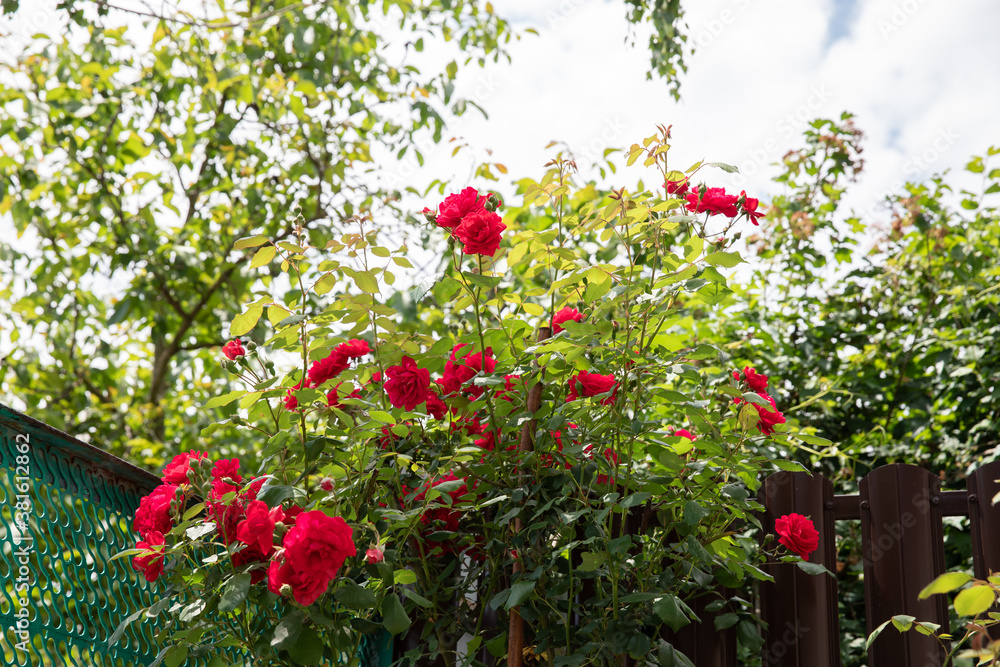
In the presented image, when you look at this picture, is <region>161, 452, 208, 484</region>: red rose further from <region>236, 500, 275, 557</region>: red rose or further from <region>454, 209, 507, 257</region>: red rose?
<region>454, 209, 507, 257</region>: red rose

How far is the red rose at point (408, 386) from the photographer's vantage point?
1.35 meters

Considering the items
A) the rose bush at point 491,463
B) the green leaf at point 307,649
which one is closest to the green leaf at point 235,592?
the rose bush at point 491,463

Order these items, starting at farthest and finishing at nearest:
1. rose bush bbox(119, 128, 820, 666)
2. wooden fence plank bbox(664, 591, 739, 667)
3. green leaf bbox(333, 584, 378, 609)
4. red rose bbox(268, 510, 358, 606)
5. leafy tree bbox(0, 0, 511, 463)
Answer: leafy tree bbox(0, 0, 511, 463)
wooden fence plank bbox(664, 591, 739, 667)
rose bush bbox(119, 128, 820, 666)
green leaf bbox(333, 584, 378, 609)
red rose bbox(268, 510, 358, 606)

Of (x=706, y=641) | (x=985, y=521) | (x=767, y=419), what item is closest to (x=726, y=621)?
(x=706, y=641)

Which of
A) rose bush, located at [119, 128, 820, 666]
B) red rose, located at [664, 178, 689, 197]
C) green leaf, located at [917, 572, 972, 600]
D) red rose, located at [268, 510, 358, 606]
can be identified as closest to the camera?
green leaf, located at [917, 572, 972, 600]

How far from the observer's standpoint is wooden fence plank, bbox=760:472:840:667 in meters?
1.55

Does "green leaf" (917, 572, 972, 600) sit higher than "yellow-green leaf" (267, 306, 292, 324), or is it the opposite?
"yellow-green leaf" (267, 306, 292, 324)

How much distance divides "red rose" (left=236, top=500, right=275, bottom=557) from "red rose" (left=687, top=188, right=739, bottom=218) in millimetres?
943

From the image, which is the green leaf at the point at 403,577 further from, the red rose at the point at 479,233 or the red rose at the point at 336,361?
the red rose at the point at 479,233

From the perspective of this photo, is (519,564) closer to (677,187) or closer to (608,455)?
(608,455)

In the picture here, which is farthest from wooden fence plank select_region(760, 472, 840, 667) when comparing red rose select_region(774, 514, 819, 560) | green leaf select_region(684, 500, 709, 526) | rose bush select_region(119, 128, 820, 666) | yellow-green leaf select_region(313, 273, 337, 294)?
yellow-green leaf select_region(313, 273, 337, 294)

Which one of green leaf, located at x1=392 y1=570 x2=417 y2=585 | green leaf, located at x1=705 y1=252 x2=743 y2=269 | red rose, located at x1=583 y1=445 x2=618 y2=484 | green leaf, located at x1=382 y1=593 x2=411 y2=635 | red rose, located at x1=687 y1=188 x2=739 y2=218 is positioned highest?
red rose, located at x1=687 y1=188 x2=739 y2=218

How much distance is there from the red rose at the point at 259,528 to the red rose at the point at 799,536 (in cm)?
94

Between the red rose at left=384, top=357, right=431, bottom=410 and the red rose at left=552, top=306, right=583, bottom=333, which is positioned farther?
the red rose at left=552, top=306, right=583, bottom=333
